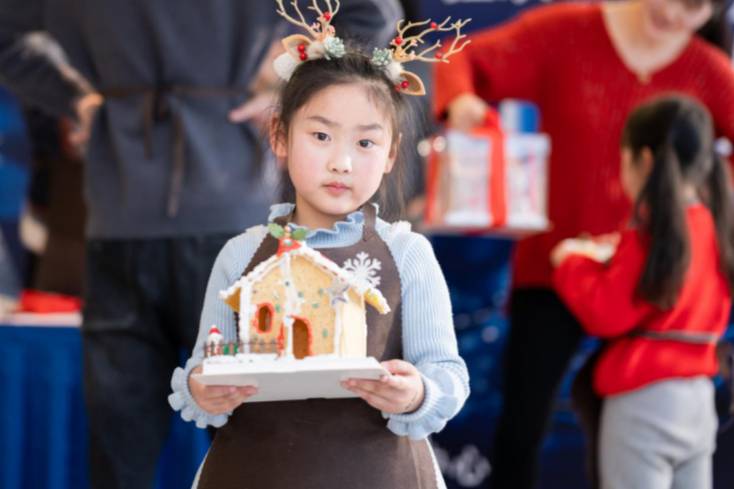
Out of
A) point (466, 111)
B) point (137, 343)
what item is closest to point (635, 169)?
point (466, 111)

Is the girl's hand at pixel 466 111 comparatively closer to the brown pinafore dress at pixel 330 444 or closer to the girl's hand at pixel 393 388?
the brown pinafore dress at pixel 330 444

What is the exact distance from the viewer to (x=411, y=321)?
1546 mm

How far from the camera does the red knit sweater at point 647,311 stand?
2.70m

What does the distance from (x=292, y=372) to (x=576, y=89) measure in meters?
2.14

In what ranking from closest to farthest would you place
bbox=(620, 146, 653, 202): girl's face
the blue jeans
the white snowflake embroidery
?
the white snowflake embroidery, the blue jeans, bbox=(620, 146, 653, 202): girl's face

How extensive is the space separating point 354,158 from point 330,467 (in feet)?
1.48

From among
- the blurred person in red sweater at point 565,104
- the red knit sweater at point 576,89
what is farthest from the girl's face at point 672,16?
the red knit sweater at point 576,89

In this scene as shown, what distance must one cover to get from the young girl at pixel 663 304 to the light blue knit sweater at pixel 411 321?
4.08 ft

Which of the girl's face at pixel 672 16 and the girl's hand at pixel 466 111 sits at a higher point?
the girl's face at pixel 672 16

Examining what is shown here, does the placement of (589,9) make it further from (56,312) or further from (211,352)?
(211,352)

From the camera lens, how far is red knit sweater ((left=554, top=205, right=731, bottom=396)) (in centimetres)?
270

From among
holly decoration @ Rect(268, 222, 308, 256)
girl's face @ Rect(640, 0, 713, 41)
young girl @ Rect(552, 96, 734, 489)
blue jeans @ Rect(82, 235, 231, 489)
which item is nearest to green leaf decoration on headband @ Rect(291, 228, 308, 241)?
holly decoration @ Rect(268, 222, 308, 256)

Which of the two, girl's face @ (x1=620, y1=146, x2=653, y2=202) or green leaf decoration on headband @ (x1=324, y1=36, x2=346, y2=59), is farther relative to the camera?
girl's face @ (x1=620, y1=146, x2=653, y2=202)

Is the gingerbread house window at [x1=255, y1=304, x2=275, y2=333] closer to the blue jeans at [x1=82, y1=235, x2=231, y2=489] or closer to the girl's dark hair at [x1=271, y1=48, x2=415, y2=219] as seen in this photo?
the girl's dark hair at [x1=271, y1=48, x2=415, y2=219]
